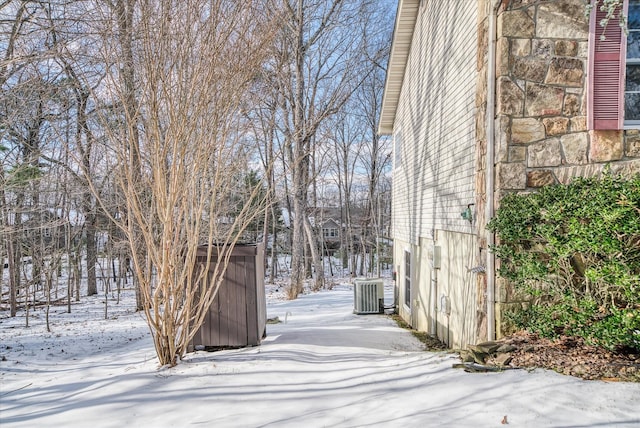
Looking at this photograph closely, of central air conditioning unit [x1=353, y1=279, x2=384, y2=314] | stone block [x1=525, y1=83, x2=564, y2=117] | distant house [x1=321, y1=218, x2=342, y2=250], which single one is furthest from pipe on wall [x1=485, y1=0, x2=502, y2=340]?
distant house [x1=321, y1=218, x2=342, y2=250]

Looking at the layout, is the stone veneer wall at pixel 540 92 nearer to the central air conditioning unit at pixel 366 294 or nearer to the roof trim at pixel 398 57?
the roof trim at pixel 398 57

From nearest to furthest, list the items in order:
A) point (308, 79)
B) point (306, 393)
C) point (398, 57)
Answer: point (306, 393)
point (398, 57)
point (308, 79)

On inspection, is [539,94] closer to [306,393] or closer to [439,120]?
[439,120]

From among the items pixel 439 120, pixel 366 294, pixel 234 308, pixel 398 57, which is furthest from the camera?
pixel 366 294

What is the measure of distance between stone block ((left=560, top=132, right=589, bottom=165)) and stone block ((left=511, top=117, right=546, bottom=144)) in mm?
254

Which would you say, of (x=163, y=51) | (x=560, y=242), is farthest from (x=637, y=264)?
(x=163, y=51)

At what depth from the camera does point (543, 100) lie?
4.29 meters

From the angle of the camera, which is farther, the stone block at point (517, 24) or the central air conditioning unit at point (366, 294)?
the central air conditioning unit at point (366, 294)

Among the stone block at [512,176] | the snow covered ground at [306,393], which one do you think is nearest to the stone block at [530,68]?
the stone block at [512,176]

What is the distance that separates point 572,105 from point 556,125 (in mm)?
269

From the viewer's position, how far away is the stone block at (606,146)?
415cm

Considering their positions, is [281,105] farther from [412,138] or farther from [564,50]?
[564,50]

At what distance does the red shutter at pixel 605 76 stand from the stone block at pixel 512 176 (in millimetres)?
804

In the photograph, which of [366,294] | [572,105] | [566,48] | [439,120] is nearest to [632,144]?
[572,105]
